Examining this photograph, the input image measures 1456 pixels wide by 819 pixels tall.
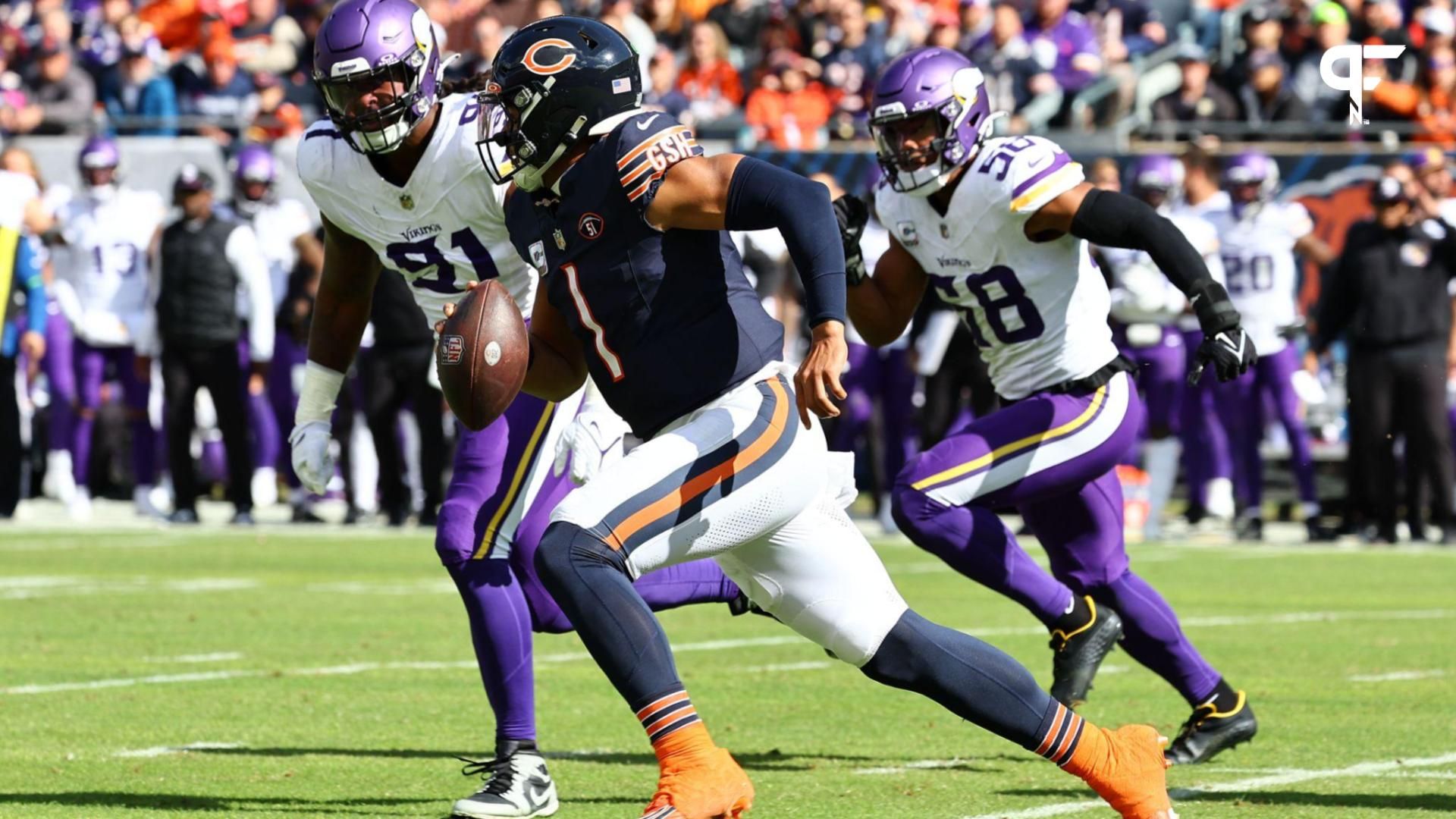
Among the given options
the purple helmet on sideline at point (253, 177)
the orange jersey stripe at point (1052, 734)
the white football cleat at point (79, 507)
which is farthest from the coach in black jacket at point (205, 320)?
the orange jersey stripe at point (1052, 734)

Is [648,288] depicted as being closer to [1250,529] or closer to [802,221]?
[802,221]

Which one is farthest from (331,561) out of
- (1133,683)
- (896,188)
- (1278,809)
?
(1278,809)

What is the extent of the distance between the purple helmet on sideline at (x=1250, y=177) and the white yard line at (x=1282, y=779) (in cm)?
762

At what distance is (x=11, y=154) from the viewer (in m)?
14.1

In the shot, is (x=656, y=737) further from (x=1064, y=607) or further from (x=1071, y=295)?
(x=1071, y=295)

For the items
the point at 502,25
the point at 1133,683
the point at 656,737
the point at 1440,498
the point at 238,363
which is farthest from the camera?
the point at 502,25

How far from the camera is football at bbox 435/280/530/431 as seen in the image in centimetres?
459

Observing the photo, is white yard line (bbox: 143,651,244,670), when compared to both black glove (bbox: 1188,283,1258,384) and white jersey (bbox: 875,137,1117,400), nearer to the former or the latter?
white jersey (bbox: 875,137,1117,400)

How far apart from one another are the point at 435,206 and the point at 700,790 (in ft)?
6.37

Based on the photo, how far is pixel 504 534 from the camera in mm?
5309

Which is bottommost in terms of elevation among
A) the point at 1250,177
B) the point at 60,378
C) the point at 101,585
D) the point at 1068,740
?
the point at 101,585

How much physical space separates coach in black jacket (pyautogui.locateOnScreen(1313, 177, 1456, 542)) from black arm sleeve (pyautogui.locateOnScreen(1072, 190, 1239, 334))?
7.21m

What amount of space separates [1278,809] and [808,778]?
1.10 meters

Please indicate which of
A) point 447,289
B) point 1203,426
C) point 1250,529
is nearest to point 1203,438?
point 1203,426
